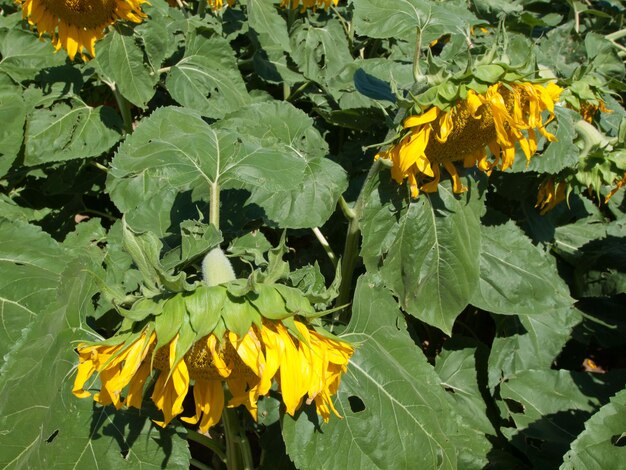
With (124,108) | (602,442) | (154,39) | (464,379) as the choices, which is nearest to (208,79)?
(154,39)

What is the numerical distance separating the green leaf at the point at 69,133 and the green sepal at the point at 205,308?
1471 mm

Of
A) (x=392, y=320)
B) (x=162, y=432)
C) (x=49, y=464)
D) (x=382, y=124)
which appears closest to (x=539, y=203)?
(x=382, y=124)

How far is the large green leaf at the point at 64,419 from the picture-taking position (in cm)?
146

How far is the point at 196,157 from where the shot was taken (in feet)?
5.54

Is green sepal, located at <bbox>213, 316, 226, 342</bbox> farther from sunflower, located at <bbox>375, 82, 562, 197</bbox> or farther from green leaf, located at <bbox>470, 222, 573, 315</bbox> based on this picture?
green leaf, located at <bbox>470, 222, 573, 315</bbox>

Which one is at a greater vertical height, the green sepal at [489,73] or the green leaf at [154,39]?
the green sepal at [489,73]

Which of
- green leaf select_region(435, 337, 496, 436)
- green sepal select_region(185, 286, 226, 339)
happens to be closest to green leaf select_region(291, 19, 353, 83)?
green leaf select_region(435, 337, 496, 436)

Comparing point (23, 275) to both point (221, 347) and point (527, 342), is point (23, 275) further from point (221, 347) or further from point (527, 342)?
point (527, 342)

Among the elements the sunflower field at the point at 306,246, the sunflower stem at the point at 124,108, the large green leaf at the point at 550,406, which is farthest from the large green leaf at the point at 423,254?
the sunflower stem at the point at 124,108

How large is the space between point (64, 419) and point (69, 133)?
1389 mm

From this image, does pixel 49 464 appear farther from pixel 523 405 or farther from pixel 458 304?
pixel 523 405

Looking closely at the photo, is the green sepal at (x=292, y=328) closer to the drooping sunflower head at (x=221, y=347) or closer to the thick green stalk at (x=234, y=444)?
the drooping sunflower head at (x=221, y=347)

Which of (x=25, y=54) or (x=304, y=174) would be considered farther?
(x=25, y=54)

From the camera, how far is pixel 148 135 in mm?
1813
